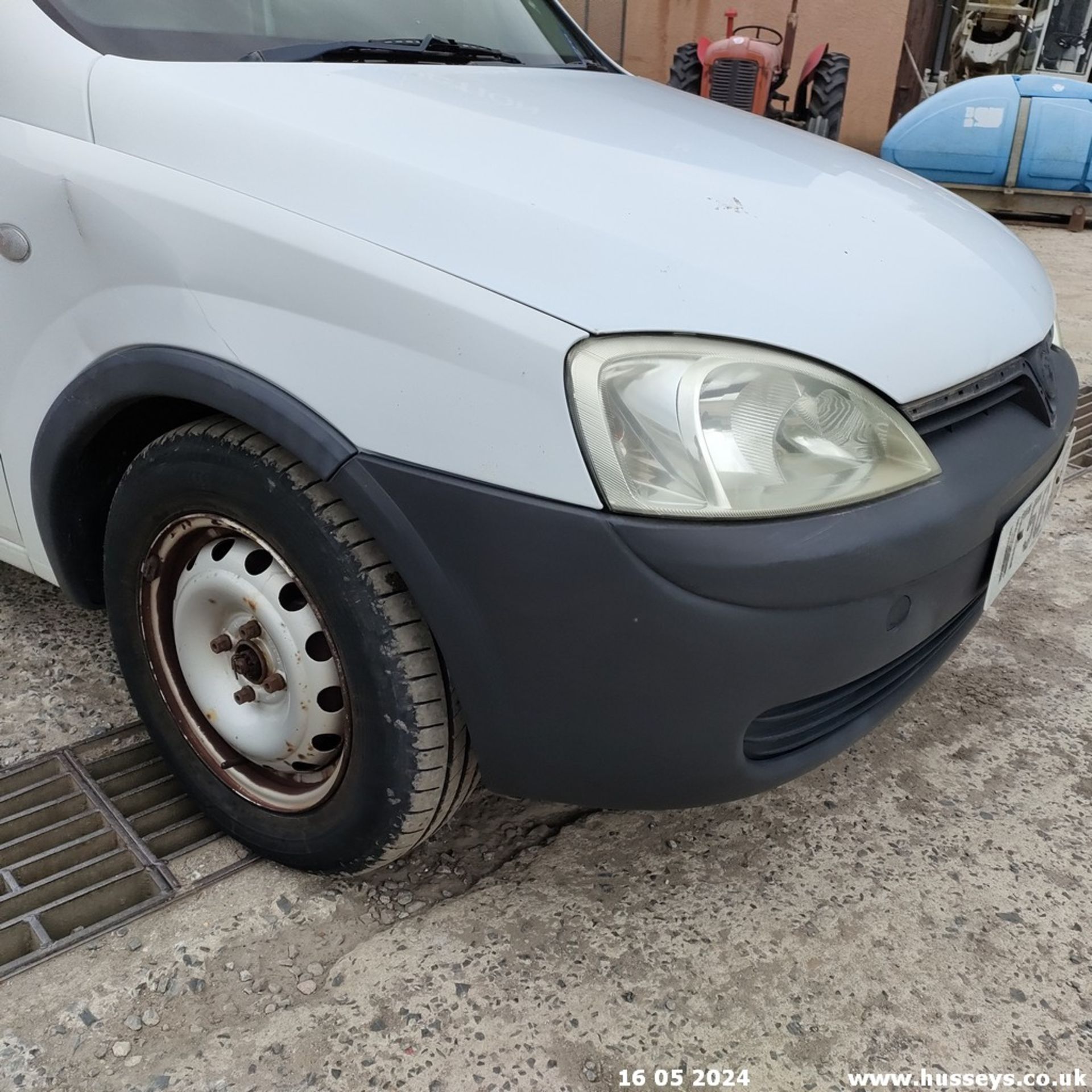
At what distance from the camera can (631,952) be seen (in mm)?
1634

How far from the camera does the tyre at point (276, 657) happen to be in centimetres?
142

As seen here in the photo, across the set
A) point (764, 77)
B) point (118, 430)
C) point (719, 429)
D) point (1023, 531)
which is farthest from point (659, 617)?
point (764, 77)

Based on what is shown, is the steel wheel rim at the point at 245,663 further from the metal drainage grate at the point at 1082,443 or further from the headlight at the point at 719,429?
the metal drainage grate at the point at 1082,443

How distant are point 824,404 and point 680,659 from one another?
0.38 metres

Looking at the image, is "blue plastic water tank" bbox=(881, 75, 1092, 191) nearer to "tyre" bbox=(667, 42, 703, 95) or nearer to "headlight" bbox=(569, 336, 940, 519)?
"tyre" bbox=(667, 42, 703, 95)

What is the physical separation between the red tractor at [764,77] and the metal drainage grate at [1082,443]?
4.13 meters

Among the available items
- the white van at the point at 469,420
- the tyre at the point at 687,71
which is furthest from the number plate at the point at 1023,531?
the tyre at the point at 687,71

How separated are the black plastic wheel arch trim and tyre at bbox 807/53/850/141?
741cm

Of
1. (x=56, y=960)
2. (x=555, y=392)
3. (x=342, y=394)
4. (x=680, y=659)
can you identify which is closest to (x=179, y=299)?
(x=342, y=394)

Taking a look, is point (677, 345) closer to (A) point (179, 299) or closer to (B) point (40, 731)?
(A) point (179, 299)

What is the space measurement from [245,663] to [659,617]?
72cm

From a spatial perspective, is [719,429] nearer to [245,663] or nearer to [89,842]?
[245,663]

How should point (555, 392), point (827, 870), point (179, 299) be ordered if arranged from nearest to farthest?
point (555, 392) < point (179, 299) < point (827, 870)

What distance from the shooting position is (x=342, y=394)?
134 cm
